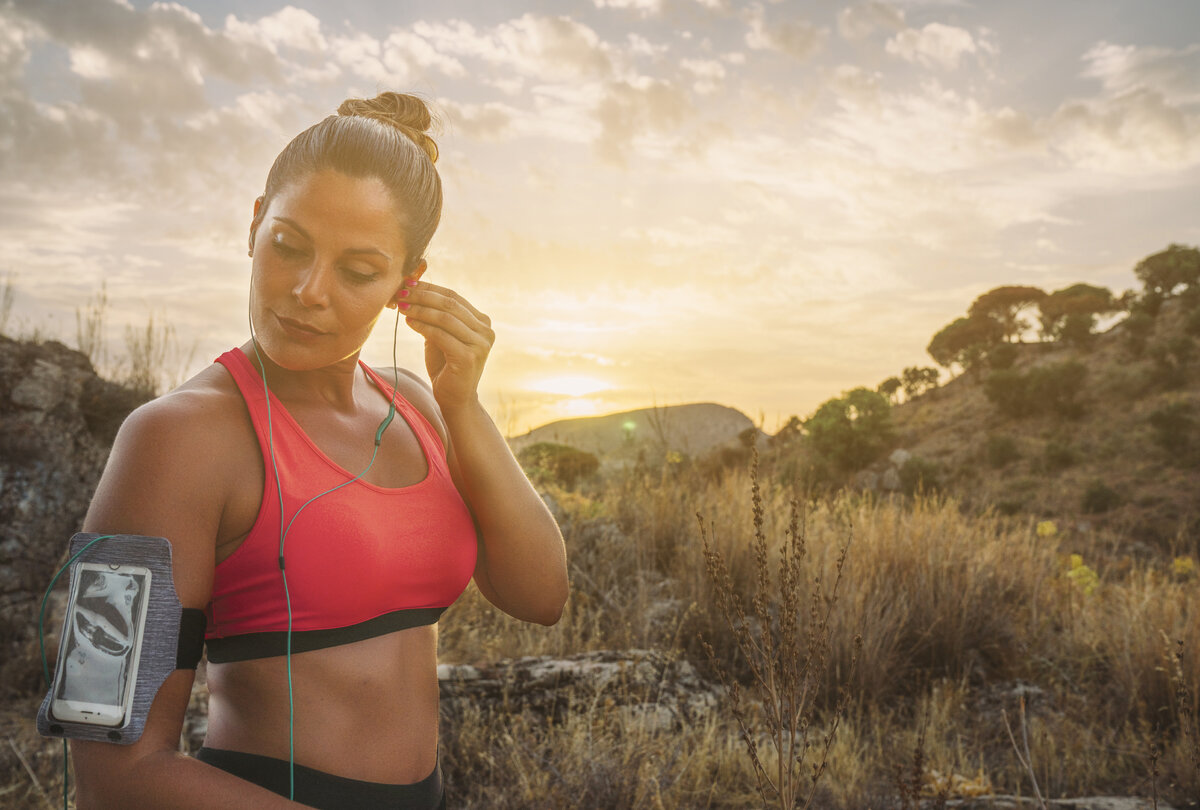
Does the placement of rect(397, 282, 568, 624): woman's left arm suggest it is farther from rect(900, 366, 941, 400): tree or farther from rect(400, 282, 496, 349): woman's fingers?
rect(900, 366, 941, 400): tree

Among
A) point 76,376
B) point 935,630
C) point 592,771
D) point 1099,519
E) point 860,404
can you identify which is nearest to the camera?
point 592,771

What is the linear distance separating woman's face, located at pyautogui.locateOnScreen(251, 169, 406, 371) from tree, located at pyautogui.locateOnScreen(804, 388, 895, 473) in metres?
30.3

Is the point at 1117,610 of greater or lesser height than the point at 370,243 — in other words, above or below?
below

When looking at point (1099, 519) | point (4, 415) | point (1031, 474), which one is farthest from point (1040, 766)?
point (1031, 474)

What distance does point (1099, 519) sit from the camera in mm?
23781

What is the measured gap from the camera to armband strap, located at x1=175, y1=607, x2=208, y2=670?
1.25 meters

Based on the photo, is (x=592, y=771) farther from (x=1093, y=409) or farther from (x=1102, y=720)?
(x=1093, y=409)

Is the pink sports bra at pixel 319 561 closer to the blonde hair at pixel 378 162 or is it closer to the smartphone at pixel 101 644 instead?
the smartphone at pixel 101 644

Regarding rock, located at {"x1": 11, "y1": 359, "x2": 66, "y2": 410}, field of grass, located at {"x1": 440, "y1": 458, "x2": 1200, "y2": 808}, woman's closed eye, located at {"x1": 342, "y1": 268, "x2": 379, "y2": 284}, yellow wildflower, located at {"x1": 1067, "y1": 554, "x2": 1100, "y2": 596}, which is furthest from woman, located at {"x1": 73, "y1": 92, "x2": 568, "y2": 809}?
yellow wildflower, located at {"x1": 1067, "y1": 554, "x2": 1100, "y2": 596}

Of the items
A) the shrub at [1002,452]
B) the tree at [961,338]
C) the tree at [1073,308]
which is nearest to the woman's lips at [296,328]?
the shrub at [1002,452]

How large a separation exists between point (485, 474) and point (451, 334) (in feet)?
1.16

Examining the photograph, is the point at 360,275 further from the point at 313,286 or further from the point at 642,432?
the point at 642,432

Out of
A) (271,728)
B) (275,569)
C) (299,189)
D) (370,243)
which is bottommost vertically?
(271,728)

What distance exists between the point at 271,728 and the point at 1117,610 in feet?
20.9
